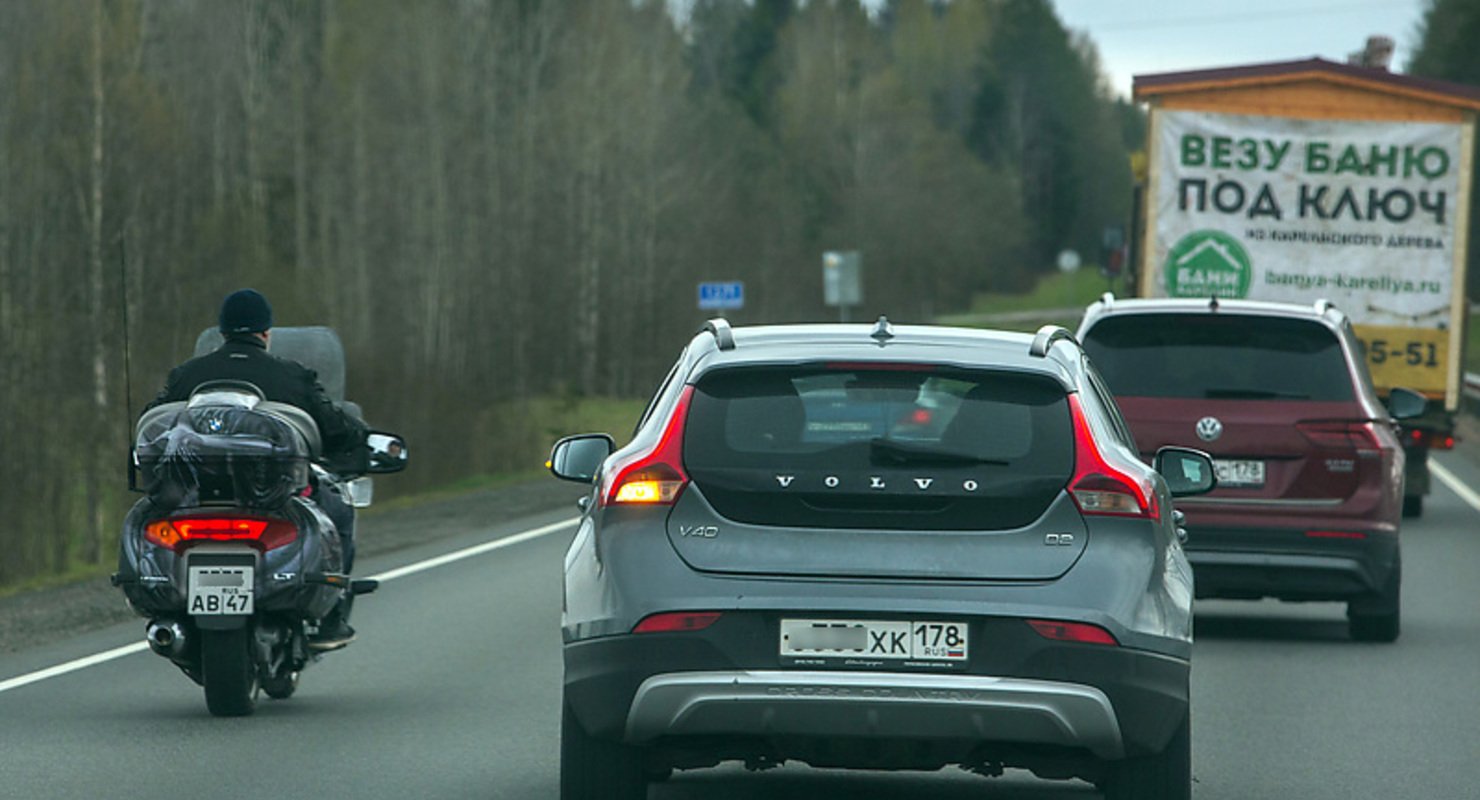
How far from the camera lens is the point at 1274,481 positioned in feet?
42.7

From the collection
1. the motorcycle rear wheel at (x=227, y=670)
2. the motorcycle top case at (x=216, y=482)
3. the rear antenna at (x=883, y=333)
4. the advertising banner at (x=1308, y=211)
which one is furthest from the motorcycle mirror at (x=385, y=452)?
the advertising banner at (x=1308, y=211)

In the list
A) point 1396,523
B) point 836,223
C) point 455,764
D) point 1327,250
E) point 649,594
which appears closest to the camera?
point 649,594

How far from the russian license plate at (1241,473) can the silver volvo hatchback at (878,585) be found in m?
6.19

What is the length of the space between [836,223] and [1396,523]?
9096 cm

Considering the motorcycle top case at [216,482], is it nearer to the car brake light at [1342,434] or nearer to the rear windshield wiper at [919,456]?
the rear windshield wiper at [919,456]

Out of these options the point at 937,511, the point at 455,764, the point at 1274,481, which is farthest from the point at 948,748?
the point at 1274,481

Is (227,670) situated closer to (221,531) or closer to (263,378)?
(221,531)

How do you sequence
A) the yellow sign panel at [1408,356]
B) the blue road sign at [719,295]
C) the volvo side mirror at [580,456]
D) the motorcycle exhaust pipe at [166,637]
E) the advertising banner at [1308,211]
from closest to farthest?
the volvo side mirror at [580,456] → the motorcycle exhaust pipe at [166,637] → the yellow sign panel at [1408,356] → the advertising banner at [1308,211] → the blue road sign at [719,295]

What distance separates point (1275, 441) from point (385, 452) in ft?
16.1

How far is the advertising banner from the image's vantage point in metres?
23.1

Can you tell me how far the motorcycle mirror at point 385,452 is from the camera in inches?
407

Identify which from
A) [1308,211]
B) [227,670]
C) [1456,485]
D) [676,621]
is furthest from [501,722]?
[1456,485]

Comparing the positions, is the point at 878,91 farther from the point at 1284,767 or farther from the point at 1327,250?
the point at 1284,767

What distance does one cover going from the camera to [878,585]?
6523 millimetres
